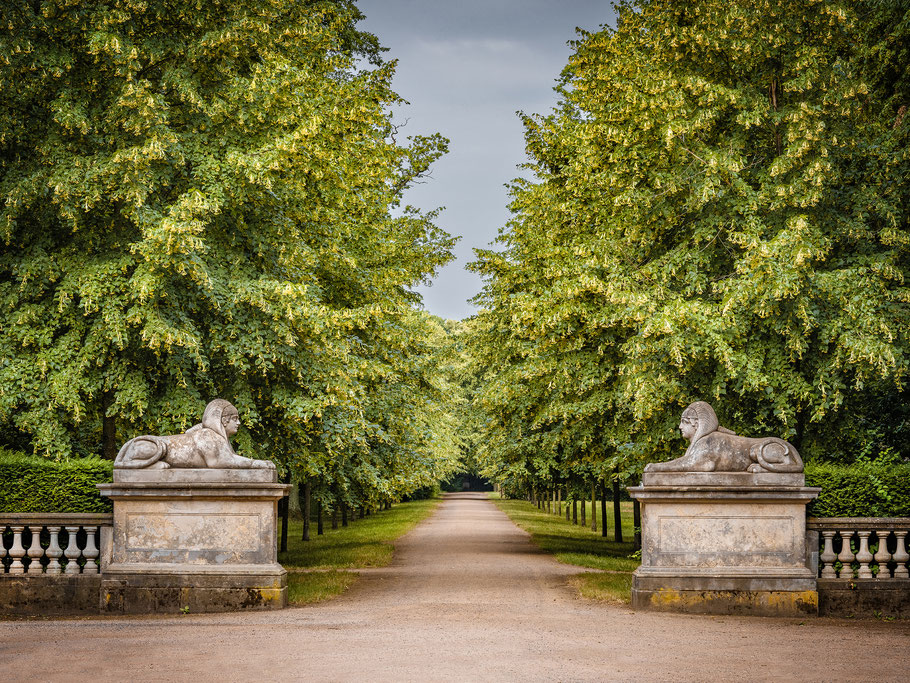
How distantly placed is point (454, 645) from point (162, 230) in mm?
6593

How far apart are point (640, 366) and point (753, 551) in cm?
377

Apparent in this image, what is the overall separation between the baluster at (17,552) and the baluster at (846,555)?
969 cm

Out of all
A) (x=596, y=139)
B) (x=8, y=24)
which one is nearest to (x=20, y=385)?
(x=8, y=24)

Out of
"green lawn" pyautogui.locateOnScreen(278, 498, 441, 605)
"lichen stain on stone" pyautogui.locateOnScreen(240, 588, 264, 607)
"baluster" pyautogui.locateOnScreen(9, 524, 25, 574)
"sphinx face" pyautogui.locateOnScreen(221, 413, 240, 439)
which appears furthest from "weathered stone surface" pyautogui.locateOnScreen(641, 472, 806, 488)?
"baluster" pyautogui.locateOnScreen(9, 524, 25, 574)

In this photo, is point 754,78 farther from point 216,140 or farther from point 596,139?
point 216,140

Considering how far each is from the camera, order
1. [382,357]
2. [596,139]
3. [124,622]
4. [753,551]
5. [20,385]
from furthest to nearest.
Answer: [382,357] → [596,139] → [20,385] → [753,551] → [124,622]

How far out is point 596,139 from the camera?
A: 16922mm

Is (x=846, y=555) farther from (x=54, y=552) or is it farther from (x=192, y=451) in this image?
(x=54, y=552)

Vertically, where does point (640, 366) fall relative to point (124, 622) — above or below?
above

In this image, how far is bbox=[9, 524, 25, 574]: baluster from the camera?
Answer: 33.6ft

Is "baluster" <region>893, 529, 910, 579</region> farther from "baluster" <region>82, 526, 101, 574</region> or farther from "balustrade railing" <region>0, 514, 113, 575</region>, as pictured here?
"baluster" <region>82, 526, 101, 574</region>

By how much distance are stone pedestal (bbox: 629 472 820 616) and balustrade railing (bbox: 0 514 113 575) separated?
6578mm

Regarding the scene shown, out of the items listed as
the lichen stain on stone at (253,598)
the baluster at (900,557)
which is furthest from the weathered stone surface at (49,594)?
the baluster at (900,557)

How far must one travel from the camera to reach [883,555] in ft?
34.1
